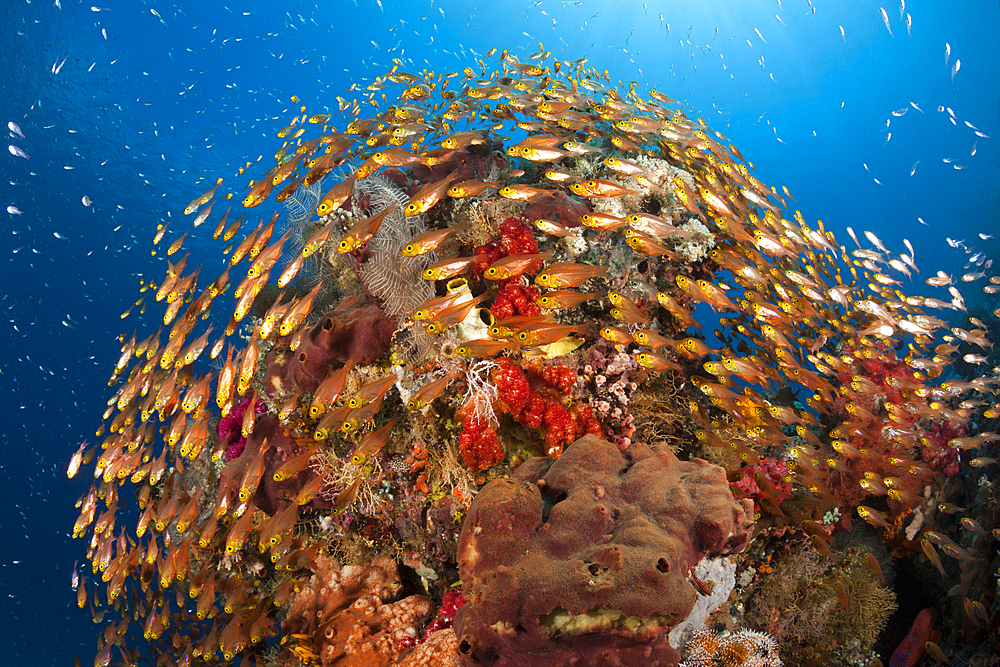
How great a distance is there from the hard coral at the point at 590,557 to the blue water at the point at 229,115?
20674mm

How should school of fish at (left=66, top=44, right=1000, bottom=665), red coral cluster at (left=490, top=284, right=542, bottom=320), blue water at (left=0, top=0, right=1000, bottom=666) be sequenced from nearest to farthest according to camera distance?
school of fish at (left=66, top=44, right=1000, bottom=665) → red coral cluster at (left=490, top=284, right=542, bottom=320) → blue water at (left=0, top=0, right=1000, bottom=666)

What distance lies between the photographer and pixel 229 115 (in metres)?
31.8

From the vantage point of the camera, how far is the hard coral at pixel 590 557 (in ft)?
7.80

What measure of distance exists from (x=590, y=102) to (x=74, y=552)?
237 feet

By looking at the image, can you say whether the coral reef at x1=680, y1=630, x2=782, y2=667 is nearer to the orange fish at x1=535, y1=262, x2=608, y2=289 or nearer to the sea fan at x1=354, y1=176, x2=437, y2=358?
the orange fish at x1=535, y1=262, x2=608, y2=289

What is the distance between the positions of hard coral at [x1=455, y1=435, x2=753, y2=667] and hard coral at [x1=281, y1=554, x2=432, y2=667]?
181cm

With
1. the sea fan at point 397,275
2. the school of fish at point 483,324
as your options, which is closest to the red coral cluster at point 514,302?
the school of fish at point 483,324

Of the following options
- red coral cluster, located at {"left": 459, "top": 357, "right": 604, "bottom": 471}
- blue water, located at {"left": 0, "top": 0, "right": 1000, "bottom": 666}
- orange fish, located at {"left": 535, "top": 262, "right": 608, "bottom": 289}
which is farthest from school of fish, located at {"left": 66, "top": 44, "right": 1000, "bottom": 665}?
blue water, located at {"left": 0, "top": 0, "right": 1000, "bottom": 666}

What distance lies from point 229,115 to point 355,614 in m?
38.8

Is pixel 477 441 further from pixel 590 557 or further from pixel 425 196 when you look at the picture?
pixel 425 196

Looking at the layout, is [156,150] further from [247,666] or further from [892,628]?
[892,628]

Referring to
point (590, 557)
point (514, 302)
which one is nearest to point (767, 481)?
point (590, 557)

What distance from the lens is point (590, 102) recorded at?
5.57m

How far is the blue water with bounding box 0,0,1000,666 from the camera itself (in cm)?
2786
